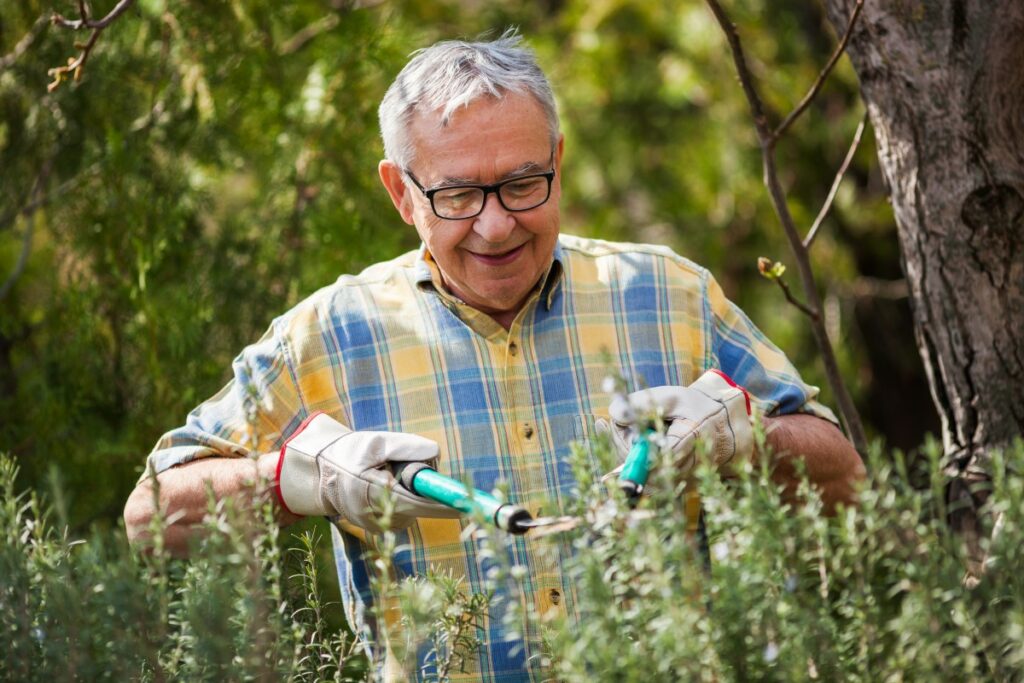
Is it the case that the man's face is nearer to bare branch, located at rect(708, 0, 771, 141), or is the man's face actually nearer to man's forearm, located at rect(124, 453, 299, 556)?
bare branch, located at rect(708, 0, 771, 141)

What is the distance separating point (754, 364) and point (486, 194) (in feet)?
2.26

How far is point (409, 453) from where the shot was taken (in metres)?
2.05

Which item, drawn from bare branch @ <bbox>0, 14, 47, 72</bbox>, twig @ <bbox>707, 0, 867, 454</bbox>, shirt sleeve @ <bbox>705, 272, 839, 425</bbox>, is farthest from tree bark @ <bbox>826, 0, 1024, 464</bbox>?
bare branch @ <bbox>0, 14, 47, 72</bbox>

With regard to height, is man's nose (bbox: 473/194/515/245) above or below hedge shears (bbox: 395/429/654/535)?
above

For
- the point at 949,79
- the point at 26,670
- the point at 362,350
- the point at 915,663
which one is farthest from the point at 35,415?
the point at 915,663

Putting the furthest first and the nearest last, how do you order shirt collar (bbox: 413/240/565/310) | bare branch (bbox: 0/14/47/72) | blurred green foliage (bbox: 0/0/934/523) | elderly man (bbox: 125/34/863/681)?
1. bare branch (bbox: 0/14/47/72)
2. blurred green foliage (bbox: 0/0/934/523)
3. shirt collar (bbox: 413/240/565/310)
4. elderly man (bbox: 125/34/863/681)

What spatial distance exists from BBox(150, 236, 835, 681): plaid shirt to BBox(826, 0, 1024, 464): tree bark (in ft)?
1.12

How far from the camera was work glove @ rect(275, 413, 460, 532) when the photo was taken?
2.02 metres

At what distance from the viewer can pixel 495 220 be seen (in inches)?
92.3

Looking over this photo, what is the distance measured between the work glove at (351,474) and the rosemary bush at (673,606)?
632 mm

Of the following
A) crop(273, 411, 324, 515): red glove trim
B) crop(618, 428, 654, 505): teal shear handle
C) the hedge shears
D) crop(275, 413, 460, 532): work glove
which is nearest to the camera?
the hedge shears

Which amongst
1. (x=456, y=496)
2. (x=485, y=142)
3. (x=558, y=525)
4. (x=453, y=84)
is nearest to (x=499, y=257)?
(x=485, y=142)

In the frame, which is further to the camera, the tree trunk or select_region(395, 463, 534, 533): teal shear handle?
the tree trunk

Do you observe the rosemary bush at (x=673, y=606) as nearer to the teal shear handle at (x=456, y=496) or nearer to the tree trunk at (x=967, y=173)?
the teal shear handle at (x=456, y=496)
